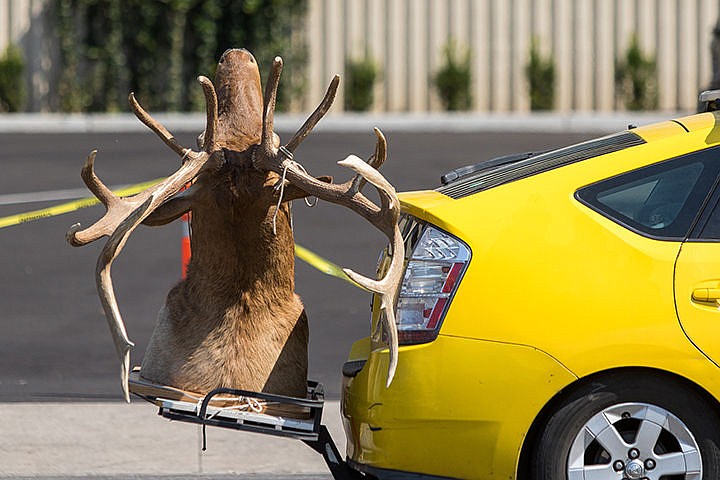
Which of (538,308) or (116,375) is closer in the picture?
(538,308)

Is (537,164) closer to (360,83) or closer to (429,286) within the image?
(429,286)

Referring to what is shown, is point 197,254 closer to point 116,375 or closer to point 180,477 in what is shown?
point 180,477

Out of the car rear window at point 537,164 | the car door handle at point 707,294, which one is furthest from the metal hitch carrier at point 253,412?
the car door handle at point 707,294

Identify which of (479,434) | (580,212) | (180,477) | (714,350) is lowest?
(180,477)

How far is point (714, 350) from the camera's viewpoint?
468 centimetres

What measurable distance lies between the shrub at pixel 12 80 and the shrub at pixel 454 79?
Result: 6198 millimetres

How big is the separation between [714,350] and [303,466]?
7.60ft

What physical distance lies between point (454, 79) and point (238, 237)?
16.5m

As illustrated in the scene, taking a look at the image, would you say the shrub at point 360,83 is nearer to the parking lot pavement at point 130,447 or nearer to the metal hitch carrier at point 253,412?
the parking lot pavement at point 130,447

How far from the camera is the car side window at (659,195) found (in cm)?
485

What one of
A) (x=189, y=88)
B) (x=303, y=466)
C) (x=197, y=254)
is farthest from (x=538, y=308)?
(x=189, y=88)

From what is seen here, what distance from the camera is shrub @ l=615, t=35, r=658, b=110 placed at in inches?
848

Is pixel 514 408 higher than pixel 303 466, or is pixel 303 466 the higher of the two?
pixel 514 408

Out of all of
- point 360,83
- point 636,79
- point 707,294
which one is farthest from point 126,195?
point 636,79
